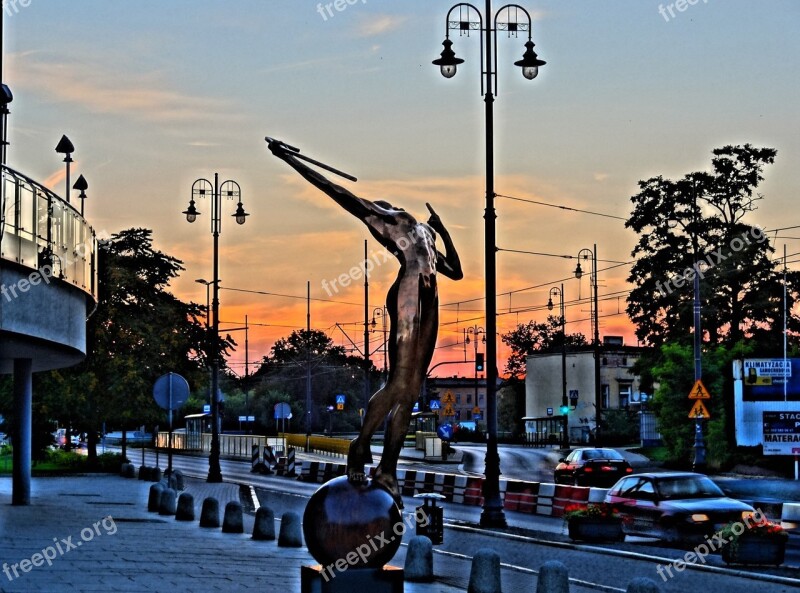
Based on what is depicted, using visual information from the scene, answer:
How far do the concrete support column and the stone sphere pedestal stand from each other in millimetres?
Result: 22157

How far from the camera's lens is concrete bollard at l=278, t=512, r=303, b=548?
72.6ft

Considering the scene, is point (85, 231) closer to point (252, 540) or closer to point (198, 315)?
point (252, 540)

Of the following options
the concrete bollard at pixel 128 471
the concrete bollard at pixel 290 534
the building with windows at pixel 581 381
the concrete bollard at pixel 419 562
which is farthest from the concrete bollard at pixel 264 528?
the building with windows at pixel 581 381

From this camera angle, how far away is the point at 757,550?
64.9ft

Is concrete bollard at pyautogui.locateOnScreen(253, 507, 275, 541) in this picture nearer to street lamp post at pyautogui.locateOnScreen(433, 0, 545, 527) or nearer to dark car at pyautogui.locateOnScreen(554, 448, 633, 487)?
street lamp post at pyautogui.locateOnScreen(433, 0, 545, 527)

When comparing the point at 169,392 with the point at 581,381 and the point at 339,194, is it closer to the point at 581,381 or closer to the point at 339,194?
the point at 339,194

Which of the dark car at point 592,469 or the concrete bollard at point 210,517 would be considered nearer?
the concrete bollard at point 210,517

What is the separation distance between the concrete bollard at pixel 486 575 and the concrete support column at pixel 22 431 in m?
18.2

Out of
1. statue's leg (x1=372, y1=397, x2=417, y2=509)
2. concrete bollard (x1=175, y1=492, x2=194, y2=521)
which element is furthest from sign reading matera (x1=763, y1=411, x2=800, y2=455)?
statue's leg (x1=372, y1=397, x2=417, y2=509)

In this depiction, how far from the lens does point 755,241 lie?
6838cm

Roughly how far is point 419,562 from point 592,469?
27456mm
